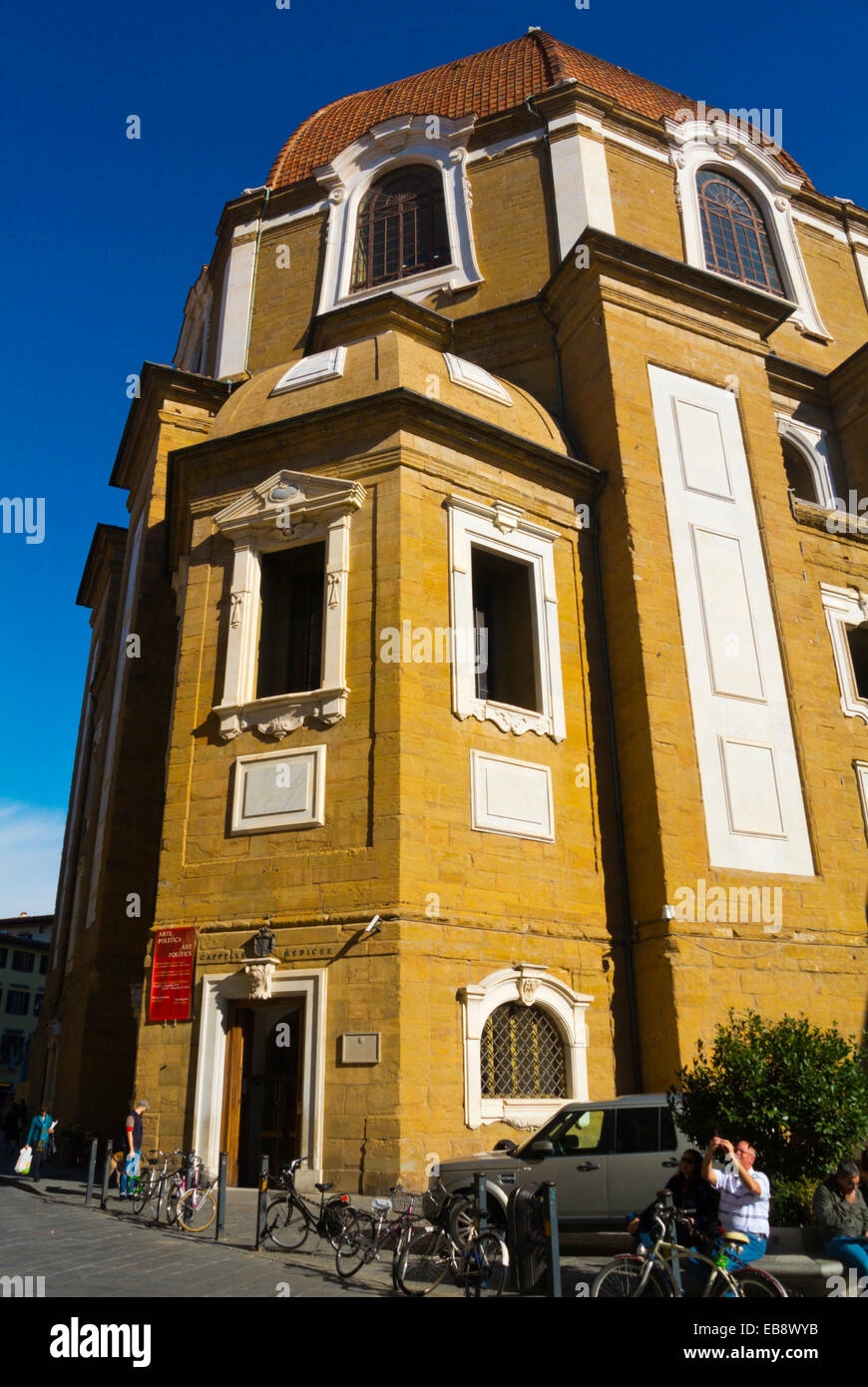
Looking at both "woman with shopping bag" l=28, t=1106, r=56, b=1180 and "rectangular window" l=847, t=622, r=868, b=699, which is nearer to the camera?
"woman with shopping bag" l=28, t=1106, r=56, b=1180

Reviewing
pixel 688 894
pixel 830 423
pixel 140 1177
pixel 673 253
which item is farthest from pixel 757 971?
pixel 673 253

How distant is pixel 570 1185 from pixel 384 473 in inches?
378

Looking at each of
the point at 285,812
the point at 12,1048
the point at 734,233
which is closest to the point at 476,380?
the point at 285,812

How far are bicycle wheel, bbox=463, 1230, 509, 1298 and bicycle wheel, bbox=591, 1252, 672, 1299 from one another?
1482 mm

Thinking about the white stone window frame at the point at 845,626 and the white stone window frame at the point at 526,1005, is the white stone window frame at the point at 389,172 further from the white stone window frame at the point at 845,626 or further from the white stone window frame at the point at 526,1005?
the white stone window frame at the point at 526,1005

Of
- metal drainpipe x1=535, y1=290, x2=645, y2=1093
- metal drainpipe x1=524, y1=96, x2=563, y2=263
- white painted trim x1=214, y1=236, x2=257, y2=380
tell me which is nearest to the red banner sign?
metal drainpipe x1=535, y1=290, x2=645, y2=1093

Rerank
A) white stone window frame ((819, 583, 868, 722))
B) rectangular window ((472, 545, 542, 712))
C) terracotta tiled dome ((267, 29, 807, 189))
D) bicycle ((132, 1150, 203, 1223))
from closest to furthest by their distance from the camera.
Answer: bicycle ((132, 1150, 203, 1223)) → rectangular window ((472, 545, 542, 712)) → white stone window frame ((819, 583, 868, 722)) → terracotta tiled dome ((267, 29, 807, 189))

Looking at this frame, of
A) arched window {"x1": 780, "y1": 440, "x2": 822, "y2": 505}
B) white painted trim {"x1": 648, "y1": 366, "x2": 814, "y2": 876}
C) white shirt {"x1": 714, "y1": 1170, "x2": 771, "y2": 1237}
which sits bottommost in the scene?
white shirt {"x1": 714, "y1": 1170, "x2": 771, "y2": 1237}

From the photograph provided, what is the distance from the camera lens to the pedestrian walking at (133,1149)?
39.9 ft

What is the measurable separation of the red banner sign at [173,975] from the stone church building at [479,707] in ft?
Answer: 0.18

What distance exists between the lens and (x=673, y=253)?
72.9 ft

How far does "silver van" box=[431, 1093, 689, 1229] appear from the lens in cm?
977

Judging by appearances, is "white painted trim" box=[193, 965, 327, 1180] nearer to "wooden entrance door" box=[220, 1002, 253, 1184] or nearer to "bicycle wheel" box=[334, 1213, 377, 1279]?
"wooden entrance door" box=[220, 1002, 253, 1184]

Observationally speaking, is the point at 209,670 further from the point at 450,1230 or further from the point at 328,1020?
the point at 450,1230
